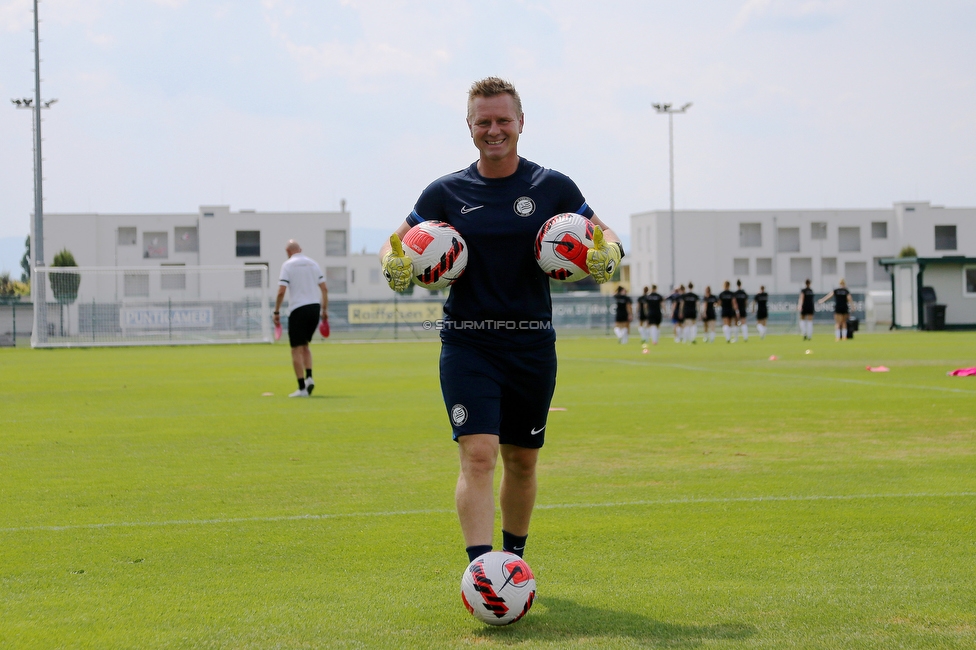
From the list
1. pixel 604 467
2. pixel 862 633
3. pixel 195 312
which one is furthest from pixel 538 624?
pixel 195 312

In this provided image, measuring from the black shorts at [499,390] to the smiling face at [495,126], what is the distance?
32.7 inches

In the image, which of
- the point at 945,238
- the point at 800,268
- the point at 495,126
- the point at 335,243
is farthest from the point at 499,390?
the point at 945,238

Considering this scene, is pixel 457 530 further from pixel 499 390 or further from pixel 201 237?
pixel 201 237

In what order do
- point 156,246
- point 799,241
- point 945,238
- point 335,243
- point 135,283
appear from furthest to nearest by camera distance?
point 945,238
point 799,241
point 335,243
point 156,246
point 135,283

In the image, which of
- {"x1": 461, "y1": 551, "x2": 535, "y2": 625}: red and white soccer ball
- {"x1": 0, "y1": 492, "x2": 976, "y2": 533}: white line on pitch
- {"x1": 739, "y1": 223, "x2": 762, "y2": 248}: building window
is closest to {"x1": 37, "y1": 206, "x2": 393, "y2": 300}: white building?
{"x1": 739, "y1": 223, "x2": 762, "y2": 248}: building window

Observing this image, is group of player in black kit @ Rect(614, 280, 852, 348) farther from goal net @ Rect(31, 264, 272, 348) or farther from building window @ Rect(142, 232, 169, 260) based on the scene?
building window @ Rect(142, 232, 169, 260)

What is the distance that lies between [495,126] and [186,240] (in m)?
97.8

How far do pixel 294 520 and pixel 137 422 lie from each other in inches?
258

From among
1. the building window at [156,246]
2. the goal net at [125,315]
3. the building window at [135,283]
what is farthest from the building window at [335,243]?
the goal net at [125,315]

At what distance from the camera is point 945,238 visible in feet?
354

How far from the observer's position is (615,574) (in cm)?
520

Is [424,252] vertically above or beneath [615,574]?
above

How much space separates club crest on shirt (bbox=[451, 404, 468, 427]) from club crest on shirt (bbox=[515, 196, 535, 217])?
868mm

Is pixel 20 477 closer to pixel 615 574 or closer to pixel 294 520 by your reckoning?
pixel 294 520
